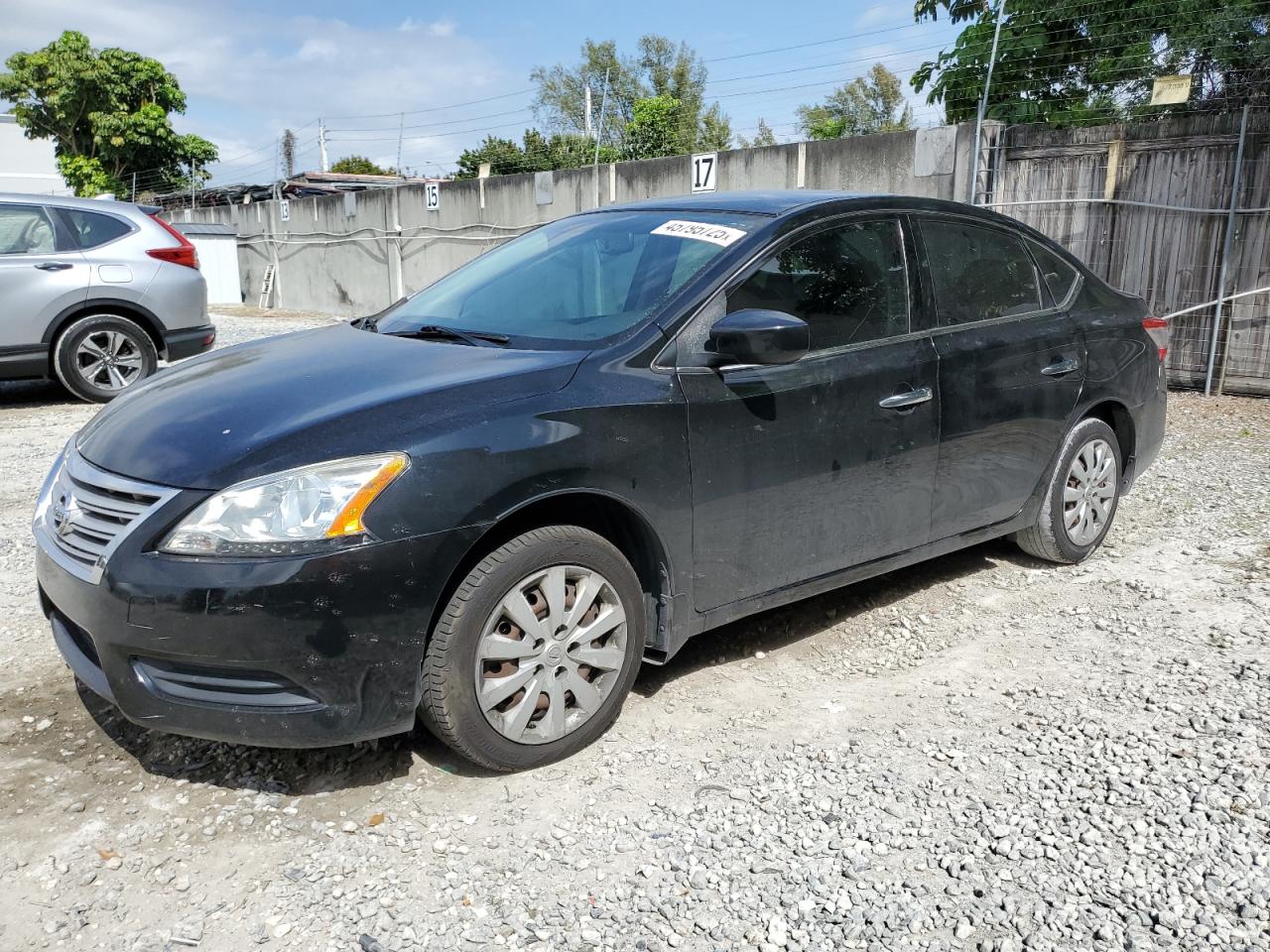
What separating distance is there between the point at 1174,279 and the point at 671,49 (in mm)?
54641

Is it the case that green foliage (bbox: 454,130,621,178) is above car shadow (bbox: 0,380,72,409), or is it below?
above

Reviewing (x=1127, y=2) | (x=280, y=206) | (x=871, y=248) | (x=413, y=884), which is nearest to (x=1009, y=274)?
(x=871, y=248)

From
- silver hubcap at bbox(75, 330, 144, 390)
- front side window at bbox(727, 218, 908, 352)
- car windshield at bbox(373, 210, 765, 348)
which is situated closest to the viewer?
car windshield at bbox(373, 210, 765, 348)

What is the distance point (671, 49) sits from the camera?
2327 inches

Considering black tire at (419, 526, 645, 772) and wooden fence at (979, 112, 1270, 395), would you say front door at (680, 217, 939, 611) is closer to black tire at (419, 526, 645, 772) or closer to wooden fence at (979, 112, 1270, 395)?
black tire at (419, 526, 645, 772)

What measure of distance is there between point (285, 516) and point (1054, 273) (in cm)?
359

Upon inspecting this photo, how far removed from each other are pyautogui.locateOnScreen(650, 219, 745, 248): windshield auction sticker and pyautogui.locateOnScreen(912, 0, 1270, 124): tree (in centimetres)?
779

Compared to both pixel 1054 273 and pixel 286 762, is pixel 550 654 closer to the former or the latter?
pixel 286 762

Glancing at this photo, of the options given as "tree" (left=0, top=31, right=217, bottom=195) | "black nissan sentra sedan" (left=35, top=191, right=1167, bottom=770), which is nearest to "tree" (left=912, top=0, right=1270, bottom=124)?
"black nissan sentra sedan" (left=35, top=191, right=1167, bottom=770)

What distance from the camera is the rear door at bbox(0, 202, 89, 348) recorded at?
8352 mm

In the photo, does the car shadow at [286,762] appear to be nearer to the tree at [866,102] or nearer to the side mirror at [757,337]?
the side mirror at [757,337]

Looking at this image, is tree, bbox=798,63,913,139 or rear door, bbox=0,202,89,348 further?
tree, bbox=798,63,913,139

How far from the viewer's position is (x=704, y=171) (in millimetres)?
12992

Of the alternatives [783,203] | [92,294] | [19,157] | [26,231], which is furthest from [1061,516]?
[19,157]
